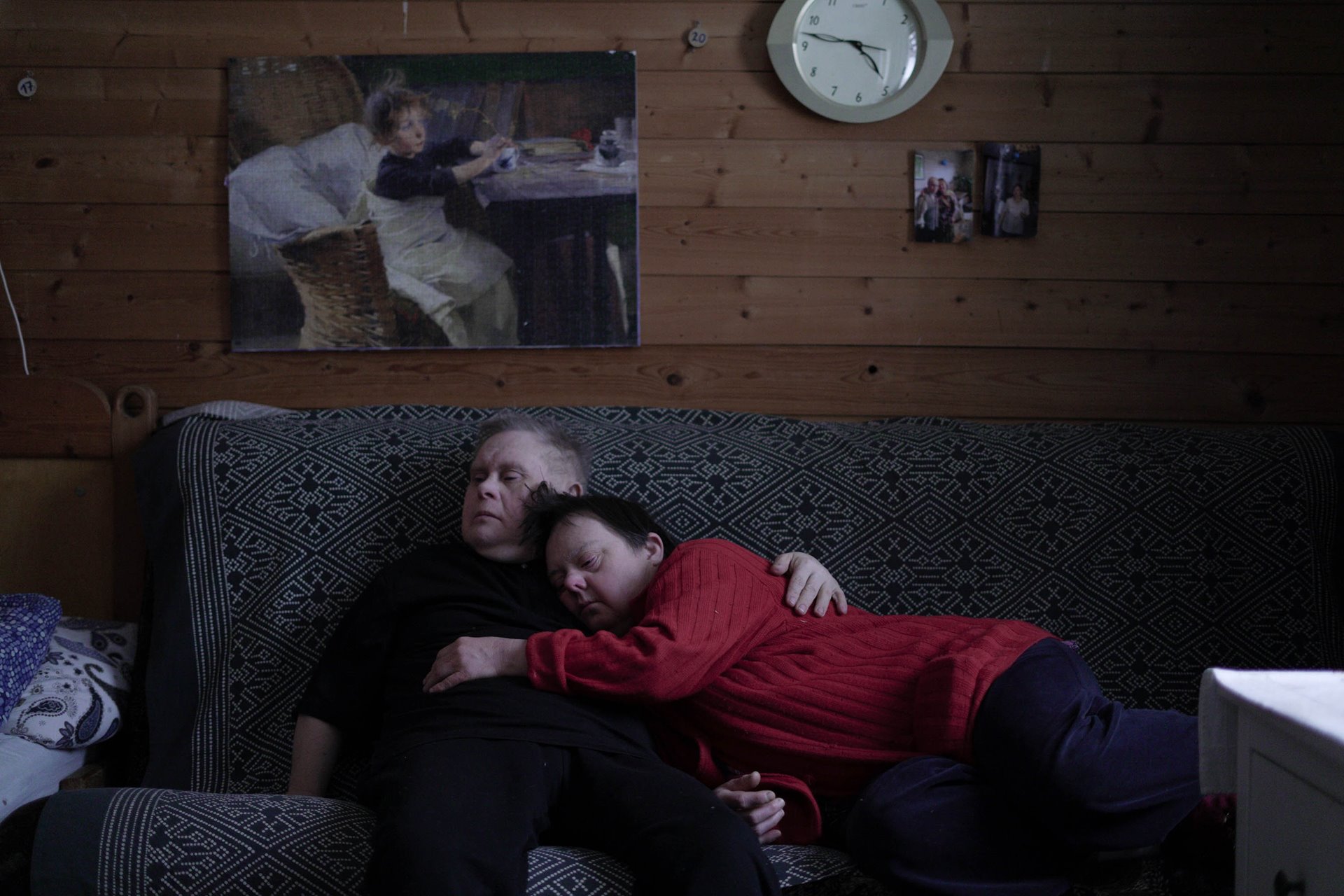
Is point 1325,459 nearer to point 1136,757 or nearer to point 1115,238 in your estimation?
point 1115,238

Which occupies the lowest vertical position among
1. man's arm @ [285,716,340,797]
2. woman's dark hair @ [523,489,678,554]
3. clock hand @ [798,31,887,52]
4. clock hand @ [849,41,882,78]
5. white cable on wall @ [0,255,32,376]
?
man's arm @ [285,716,340,797]

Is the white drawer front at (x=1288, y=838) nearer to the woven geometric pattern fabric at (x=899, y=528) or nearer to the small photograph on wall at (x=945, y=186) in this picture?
the woven geometric pattern fabric at (x=899, y=528)

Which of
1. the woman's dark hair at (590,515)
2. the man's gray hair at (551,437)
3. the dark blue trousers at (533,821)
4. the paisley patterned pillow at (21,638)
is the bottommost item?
the dark blue trousers at (533,821)

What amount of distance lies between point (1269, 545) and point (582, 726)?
1156 millimetres

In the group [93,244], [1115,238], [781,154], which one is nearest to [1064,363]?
[1115,238]

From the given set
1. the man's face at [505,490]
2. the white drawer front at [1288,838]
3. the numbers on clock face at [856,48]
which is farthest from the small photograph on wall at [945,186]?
the white drawer front at [1288,838]

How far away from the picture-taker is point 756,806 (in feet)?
3.92

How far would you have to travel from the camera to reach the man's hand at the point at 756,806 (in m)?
1.19

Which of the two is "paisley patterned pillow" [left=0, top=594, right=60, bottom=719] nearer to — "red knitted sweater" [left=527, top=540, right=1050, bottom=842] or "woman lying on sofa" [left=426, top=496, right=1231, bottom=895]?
"woman lying on sofa" [left=426, top=496, right=1231, bottom=895]

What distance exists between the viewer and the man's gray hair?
1584mm

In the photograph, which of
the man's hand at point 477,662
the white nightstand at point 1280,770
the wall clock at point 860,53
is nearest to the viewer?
the white nightstand at point 1280,770

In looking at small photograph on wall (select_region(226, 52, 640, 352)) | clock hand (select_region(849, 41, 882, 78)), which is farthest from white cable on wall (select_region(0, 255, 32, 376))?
clock hand (select_region(849, 41, 882, 78))

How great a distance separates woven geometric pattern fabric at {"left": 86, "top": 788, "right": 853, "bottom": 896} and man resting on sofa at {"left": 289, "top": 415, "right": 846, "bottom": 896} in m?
0.04

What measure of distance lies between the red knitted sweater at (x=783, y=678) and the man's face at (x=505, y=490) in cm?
22
